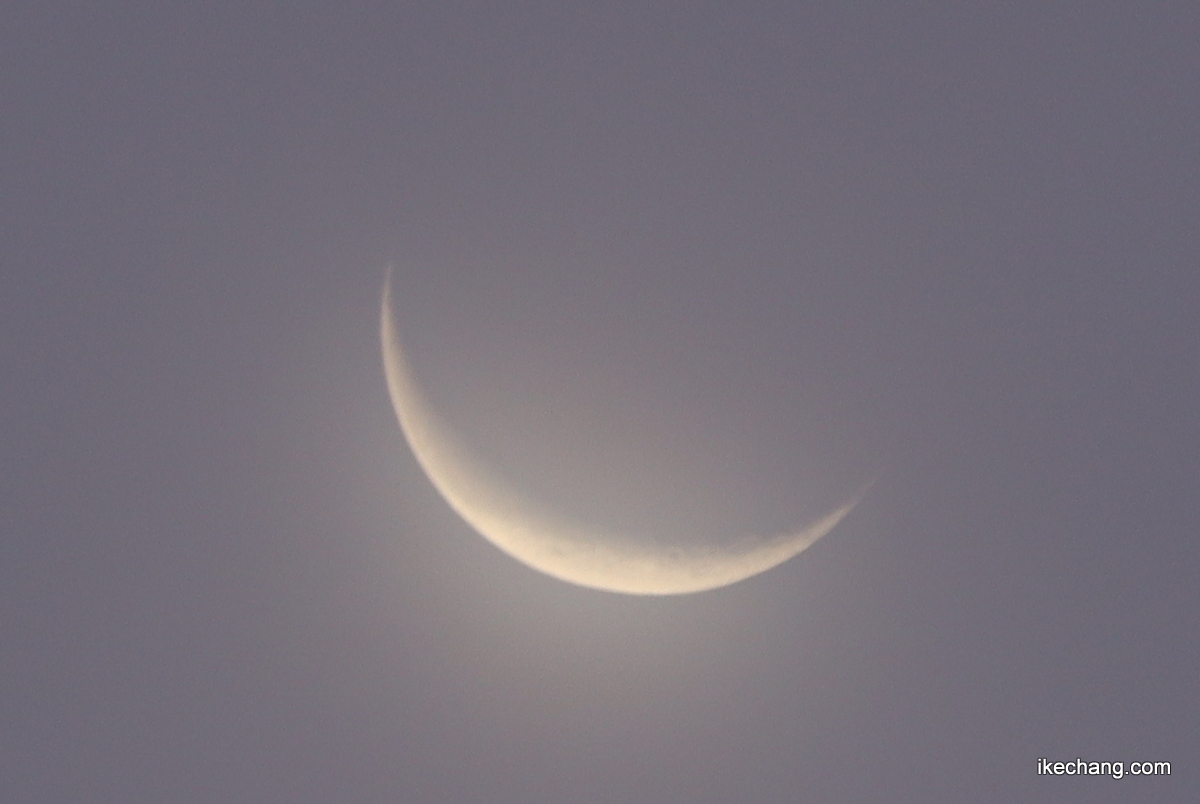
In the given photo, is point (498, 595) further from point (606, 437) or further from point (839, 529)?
point (839, 529)

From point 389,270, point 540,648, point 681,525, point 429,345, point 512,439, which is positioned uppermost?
point 389,270

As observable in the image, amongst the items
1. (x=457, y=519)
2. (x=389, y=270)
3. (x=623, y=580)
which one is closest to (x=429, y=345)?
(x=389, y=270)

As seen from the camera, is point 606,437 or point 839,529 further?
point 839,529

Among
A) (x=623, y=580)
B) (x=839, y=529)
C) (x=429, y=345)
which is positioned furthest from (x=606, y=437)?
(x=839, y=529)

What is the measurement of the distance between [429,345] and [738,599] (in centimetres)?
270

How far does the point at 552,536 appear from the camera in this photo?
13.7 feet

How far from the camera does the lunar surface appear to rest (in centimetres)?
414

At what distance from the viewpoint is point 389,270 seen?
162 inches

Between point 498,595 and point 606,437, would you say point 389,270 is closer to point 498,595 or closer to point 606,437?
point 606,437

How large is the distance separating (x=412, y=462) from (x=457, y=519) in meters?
0.49

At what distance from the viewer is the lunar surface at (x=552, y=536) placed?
4.14 m

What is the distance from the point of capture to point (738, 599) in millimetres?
4254

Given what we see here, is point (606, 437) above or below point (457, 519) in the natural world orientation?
above

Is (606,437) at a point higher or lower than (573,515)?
higher
